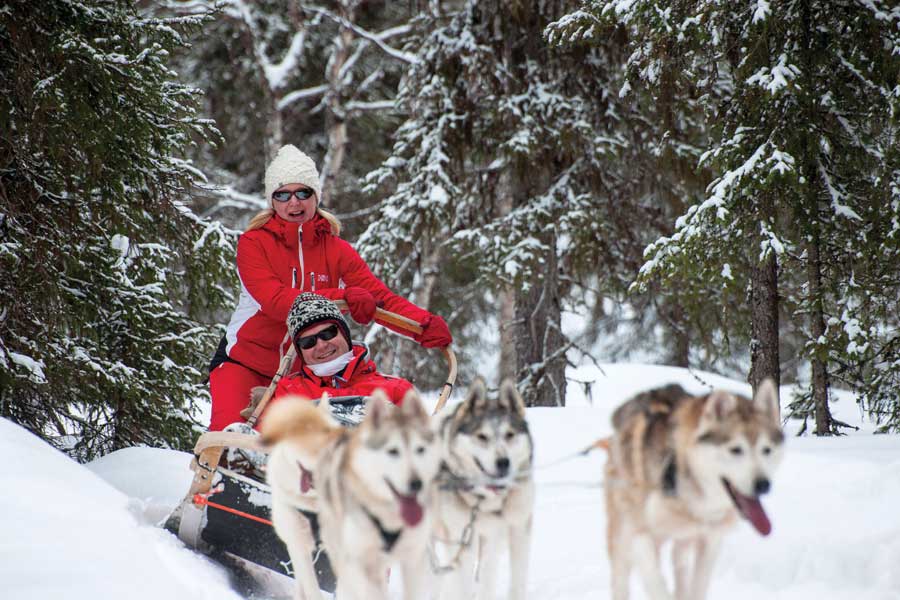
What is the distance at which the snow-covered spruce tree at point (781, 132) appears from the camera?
4418 millimetres

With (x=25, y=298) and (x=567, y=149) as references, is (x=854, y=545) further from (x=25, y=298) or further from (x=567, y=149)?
(x=567, y=149)

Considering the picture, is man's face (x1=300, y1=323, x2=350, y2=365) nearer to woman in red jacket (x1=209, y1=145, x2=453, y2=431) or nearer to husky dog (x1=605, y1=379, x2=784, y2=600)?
woman in red jacket (x1=209, y1=145, x2=453, y2=431)

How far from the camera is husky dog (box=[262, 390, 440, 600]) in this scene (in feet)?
4.61

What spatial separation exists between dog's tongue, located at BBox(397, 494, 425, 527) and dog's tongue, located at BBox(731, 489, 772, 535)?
21.1 inches

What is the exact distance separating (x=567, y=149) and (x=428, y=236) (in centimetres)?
186

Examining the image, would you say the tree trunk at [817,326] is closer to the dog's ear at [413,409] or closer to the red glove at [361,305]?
the red glove at [361,305]

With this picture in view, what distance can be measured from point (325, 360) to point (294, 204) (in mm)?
927

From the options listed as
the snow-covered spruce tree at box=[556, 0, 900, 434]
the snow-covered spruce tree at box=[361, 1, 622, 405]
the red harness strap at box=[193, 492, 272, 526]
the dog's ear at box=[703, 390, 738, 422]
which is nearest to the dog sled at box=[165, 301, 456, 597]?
the red harness strap at box=[193, 492, 272, 526]

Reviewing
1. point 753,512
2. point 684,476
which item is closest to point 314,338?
point 684,476

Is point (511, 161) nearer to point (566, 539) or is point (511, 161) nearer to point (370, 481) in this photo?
point (566, 539)

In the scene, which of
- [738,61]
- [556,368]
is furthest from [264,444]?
[556,368]

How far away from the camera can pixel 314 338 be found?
3223 millimetres

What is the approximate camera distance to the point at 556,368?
8.42 m

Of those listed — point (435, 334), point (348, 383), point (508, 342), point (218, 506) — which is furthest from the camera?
point (508, 342)
